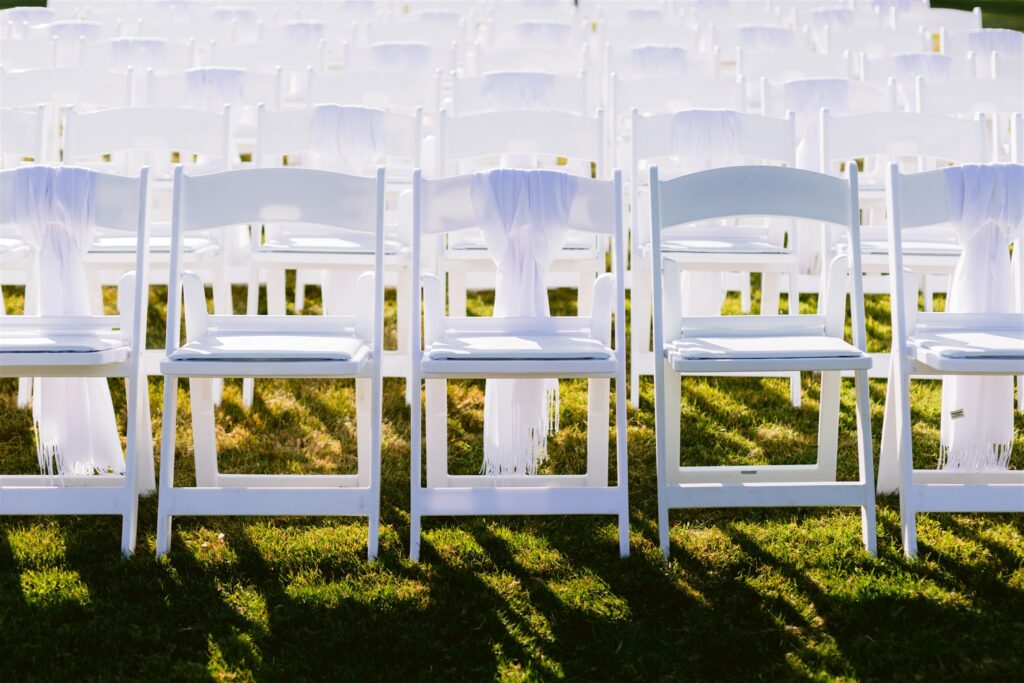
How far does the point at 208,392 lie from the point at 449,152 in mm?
Answer: 1555

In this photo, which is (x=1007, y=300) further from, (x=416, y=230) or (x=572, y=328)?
(x=416, y=230)

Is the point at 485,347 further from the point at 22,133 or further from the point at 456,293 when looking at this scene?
the point at 22,133

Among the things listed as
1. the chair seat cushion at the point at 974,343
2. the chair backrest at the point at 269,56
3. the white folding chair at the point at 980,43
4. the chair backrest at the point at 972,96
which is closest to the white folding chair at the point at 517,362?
the chair seat cushion at the point at 974,343

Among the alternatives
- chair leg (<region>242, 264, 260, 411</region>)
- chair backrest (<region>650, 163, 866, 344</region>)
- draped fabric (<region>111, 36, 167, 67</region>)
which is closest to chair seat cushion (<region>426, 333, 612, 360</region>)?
chair backrest (<region>650, 163, 866, 344</region>)

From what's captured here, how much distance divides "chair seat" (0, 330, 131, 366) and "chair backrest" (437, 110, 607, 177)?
172cm

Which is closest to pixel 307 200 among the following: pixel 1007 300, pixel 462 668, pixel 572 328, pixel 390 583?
pixel 572 328

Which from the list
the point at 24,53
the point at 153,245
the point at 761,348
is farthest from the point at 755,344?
the point at 24,53

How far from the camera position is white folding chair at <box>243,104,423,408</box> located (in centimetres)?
462

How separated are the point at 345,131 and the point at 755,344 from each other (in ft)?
7.19

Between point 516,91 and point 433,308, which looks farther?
point 516,91

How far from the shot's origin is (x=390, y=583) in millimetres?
3301

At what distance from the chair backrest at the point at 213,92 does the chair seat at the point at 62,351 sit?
240 centimetres

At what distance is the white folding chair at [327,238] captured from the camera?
4.62m

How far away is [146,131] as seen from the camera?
4.66 metres
